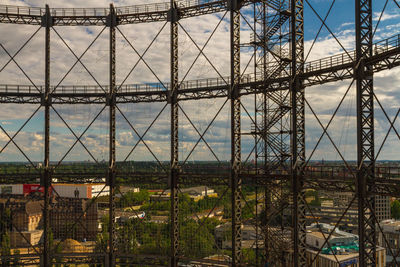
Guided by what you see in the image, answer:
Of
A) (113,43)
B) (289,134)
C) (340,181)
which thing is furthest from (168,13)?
(340,181)

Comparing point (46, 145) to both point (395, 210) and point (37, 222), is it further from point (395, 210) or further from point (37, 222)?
point (395, 210)

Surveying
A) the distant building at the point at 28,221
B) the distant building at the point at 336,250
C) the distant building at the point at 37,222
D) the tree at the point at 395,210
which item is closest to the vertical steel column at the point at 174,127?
the distant building at the point at 336,250

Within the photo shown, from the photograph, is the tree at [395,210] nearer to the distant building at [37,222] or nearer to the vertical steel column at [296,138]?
the distant building at [37,222]

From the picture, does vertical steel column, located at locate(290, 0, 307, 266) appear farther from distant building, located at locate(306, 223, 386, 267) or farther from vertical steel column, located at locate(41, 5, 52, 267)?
distant building, located at locate(306, 223, 386, 267)

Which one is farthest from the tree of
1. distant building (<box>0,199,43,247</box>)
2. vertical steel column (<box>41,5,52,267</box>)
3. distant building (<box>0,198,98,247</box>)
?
vertical steel column (<box>41,5,52,267</box>)

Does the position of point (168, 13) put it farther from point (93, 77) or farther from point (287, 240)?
point (287, 240)
